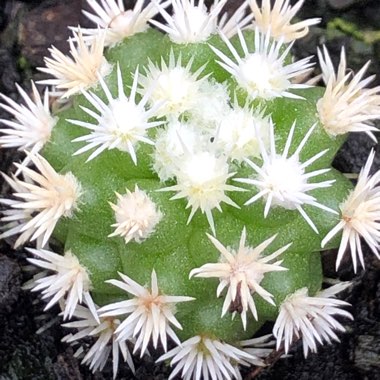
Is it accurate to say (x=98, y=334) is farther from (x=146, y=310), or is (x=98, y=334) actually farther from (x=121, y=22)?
(x=121, y=22)

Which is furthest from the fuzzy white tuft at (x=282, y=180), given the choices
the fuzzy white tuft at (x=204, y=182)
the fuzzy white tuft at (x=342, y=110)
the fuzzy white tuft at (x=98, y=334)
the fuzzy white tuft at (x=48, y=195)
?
the fuzzy white tuft at (x=98, y=334)

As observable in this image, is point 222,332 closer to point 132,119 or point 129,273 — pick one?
point 129,273

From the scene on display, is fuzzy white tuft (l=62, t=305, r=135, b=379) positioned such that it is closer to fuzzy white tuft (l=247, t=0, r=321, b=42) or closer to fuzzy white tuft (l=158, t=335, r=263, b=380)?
fuzzy white tuft (l=158, t=335, r=263, b=380)

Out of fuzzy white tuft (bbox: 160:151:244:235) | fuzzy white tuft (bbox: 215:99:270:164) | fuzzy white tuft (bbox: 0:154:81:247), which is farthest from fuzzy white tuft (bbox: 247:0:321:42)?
fuzzy white tuft (bbox: 0:154:81:247)

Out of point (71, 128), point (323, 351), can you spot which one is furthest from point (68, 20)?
point (323, 351)

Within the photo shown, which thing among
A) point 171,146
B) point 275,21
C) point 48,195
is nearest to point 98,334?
point 48,195

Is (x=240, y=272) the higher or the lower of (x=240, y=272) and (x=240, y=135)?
the lower

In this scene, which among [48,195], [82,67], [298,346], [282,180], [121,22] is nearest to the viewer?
[282,180]
